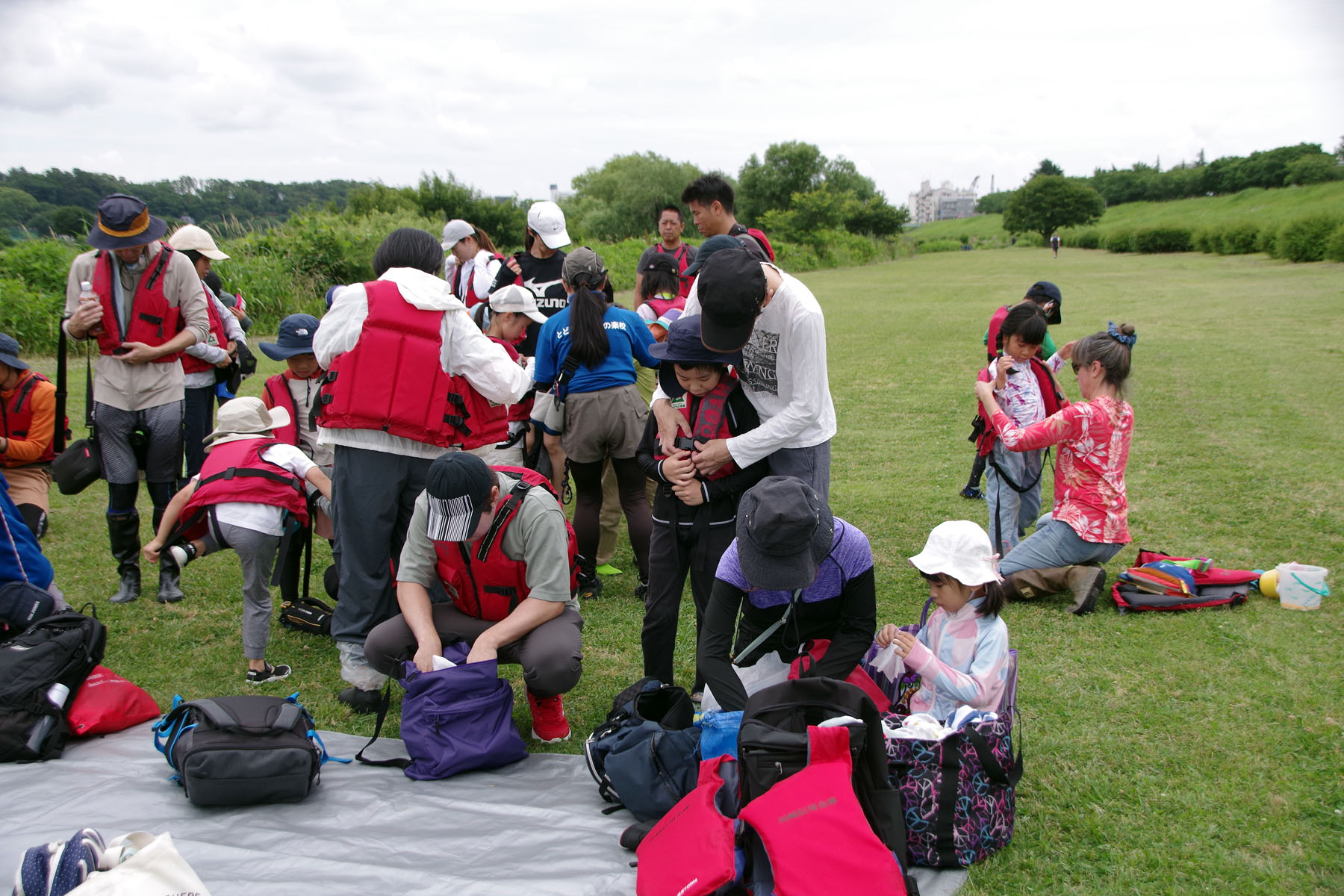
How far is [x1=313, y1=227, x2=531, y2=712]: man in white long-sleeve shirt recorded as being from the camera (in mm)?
3693

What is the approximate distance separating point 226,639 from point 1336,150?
7455 centimetres

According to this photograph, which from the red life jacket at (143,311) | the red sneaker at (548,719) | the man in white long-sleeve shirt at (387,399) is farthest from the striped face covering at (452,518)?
the red life jacket at (143,311)

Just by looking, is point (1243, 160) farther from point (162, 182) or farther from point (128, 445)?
point (128, 445)

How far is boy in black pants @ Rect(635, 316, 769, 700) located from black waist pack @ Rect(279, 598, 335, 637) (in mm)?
2039

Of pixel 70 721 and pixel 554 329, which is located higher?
pixel 554 329

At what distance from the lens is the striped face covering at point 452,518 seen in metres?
3.27

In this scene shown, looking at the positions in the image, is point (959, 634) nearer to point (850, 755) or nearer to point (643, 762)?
point (850, 755)

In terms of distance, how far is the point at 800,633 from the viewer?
3203 millimetres

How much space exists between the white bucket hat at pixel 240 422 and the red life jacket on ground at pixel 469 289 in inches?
115

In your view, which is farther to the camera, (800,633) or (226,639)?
(226,639)

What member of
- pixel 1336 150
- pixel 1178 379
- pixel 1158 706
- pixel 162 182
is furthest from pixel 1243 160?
pixel 1158 706

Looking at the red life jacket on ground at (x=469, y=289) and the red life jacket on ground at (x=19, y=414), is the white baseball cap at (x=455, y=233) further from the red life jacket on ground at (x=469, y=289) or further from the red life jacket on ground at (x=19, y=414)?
the red life jacket on ground at (x=19, y=414)

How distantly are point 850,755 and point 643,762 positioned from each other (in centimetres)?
78

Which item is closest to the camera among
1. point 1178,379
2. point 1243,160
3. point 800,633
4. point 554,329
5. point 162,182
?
point 800,633
